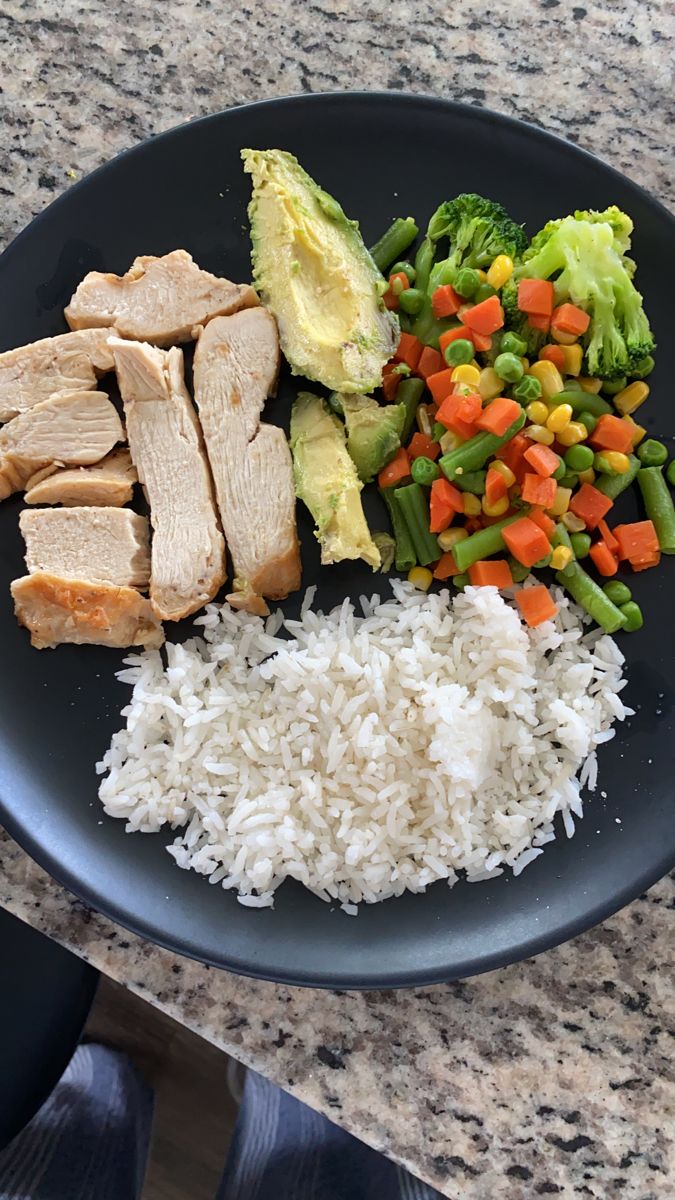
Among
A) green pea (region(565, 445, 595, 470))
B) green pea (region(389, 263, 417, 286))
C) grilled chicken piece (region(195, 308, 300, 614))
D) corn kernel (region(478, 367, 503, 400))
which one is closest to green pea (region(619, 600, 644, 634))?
green pea (region(565, 445, 595, 470))

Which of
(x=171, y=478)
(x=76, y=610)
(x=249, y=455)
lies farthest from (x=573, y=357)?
(x=76, y=610)

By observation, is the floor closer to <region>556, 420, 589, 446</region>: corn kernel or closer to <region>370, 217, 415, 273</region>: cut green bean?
<region>556, 420, 589, 446</region>: corn kernel

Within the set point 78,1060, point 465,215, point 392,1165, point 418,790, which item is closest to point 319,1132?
point 392,1165

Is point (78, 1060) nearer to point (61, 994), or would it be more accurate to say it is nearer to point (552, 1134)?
point (61, 994)

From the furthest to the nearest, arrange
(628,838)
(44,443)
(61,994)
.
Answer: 1. (61,994)
2. (44,443)
3. (628,838)

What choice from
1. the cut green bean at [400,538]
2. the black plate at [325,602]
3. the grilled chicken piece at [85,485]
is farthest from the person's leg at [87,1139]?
the cut green bean at [400,538]

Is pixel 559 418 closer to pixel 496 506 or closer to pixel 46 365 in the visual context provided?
pixel 496 506
